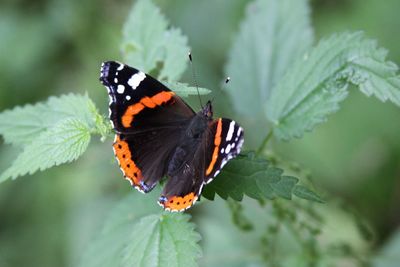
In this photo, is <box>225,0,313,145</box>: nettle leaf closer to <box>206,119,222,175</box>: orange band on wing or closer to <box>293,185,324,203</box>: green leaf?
<box>206,119,222,175</box>: orange band on wing

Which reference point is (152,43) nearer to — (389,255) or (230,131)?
(230,131)

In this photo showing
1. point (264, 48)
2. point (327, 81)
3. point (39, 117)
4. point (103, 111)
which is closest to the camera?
point (327, 81)

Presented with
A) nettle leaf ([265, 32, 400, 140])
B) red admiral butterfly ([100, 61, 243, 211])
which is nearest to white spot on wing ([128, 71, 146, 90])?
red admiral butterfly ([100, 61, 243, 211])

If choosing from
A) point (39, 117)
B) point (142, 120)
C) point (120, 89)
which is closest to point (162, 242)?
point (142, 120)

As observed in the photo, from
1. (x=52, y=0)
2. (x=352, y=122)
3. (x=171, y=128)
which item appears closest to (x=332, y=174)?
(x=352, y=122)

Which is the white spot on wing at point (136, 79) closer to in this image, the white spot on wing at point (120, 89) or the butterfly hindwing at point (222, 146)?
the white spot on wing at point (120, 89)

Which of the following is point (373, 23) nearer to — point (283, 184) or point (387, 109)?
point (387, 109)
